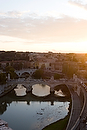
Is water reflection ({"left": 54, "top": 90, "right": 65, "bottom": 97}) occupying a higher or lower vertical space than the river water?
higher

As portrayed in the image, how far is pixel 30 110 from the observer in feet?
43.1

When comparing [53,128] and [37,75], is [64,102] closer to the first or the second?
[53,128]

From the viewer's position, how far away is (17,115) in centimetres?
1210

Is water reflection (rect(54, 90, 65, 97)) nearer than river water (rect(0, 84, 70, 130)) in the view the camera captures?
No

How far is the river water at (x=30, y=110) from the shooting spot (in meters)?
10.8

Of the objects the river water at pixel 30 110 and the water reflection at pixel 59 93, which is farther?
the water reflection at pixel 59 93

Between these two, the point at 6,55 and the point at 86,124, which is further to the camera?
the point at 6,55

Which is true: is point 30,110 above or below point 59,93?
below

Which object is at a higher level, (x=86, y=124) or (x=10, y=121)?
(x=86, y=124)

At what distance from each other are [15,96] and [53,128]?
24.2 feet

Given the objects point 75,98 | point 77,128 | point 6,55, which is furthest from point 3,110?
point 6,55

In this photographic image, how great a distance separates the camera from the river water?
1079 centimetres

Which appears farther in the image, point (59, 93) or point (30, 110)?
point (59, 93)

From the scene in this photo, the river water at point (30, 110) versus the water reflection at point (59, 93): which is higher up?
the water reflection at point (59, 93)
